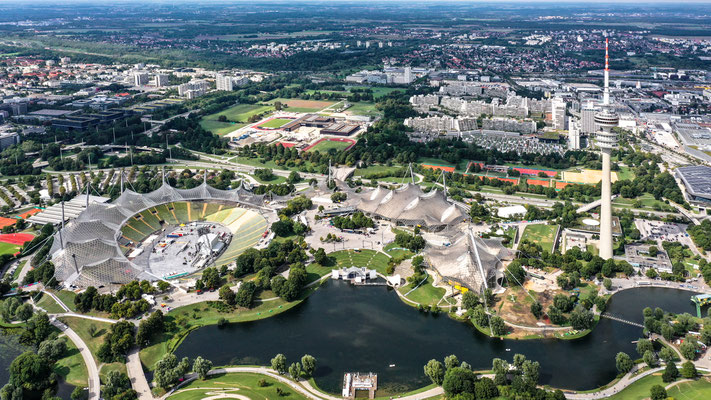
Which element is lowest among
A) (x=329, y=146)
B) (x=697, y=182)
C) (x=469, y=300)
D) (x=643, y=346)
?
(x=643, y=346)

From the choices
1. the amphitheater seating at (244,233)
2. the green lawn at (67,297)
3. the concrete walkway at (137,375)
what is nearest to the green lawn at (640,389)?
the concrete walkway at (137,375)

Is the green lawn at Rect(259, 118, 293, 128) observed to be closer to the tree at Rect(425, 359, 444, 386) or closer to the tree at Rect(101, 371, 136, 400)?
the tree at Rect(101, 371, 136, 400)

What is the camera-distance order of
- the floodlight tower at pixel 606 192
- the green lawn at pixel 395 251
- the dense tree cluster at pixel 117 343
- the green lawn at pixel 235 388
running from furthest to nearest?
the green lawn at pixel 395 251 < the floodlight tower at pixel 606 192 < the dense tree cluster at pixel 117 343 < the green lawn at pixel 235 388

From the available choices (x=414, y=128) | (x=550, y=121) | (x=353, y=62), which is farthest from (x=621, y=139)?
(x=353, y=62)

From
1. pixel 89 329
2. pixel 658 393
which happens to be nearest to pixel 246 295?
pixel 89 329

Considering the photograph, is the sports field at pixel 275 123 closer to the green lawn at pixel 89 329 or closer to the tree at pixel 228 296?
the tree at pixel 228 296

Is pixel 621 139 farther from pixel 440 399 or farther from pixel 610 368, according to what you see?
pixel 440 399

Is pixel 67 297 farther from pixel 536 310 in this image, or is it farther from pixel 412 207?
pixel 536 310
